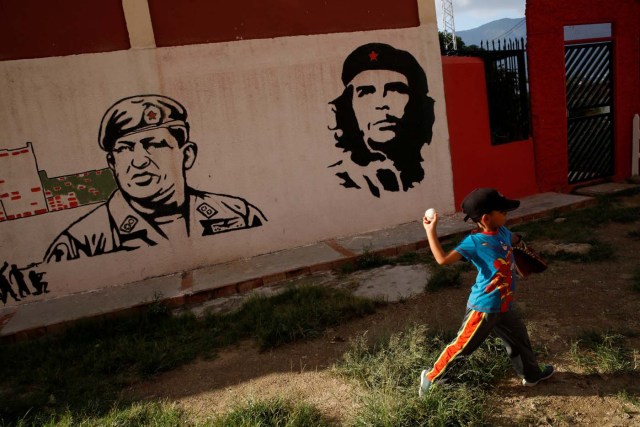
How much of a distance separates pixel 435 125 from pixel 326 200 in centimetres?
192

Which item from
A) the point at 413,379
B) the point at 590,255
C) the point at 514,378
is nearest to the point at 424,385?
the point at 413,379

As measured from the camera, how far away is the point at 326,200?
21.0 ft

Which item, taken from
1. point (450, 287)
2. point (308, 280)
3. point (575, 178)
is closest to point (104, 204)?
point (308, 280)

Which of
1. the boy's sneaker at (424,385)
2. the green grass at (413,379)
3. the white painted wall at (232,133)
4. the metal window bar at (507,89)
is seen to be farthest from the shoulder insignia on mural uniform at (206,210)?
the metal window bar at (507,89)

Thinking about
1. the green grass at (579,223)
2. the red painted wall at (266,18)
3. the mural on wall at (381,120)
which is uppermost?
the red painted wall at (266,18)

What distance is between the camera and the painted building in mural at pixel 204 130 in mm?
5352

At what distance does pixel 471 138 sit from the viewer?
22.8 ft

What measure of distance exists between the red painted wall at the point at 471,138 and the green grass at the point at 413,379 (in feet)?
12.8

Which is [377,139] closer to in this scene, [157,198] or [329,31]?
[329,31]

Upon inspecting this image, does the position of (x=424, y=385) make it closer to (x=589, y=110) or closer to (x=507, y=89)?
(x=507, y=89)

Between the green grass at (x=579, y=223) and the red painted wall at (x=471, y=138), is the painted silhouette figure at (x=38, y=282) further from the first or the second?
the green grass at (x=579, y=223)

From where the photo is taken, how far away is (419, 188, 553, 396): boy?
2580mm

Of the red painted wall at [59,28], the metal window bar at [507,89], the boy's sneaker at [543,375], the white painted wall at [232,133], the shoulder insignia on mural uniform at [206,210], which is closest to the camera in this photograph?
the boy's sneaker at [543,375]

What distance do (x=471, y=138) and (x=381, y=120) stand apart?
1464mm
